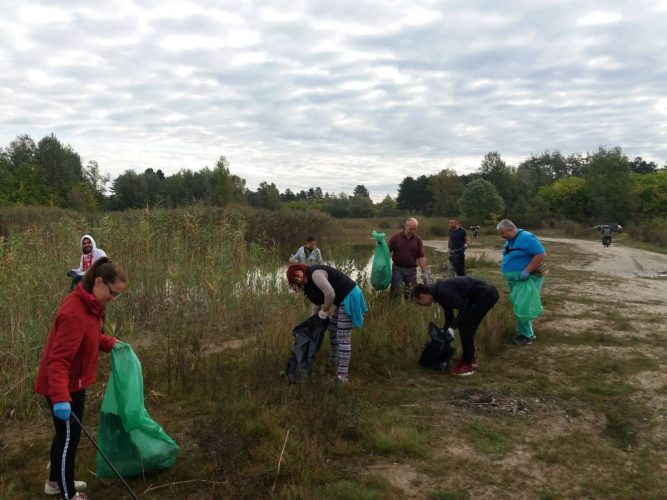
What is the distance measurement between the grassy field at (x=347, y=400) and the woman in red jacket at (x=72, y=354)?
55cm

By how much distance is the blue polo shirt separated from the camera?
20.1 feet

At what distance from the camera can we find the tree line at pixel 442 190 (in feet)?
114

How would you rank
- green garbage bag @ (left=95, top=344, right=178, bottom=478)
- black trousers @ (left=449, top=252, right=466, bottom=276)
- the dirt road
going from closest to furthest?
green garbage bag @ (left=95, top=344, right=178, bottom=478) < black trousers @ (left=449, top=252, right=466, bottom=276) < the dirt road

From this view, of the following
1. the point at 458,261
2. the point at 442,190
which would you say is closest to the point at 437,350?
the point at 458,261

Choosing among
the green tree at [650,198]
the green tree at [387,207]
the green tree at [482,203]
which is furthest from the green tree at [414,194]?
the green tree at [650,198]

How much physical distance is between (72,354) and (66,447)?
1.93 feet

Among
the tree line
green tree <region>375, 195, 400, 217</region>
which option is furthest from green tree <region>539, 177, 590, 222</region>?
green tree <region>375, 195, 400, 217</region>

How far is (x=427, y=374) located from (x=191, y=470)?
9.04 feet

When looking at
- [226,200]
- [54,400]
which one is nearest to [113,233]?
[54,400]

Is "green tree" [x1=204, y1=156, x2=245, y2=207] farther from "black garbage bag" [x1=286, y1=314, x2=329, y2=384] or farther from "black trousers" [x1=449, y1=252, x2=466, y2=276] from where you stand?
"black garbage bag" [x1=286, y1=314, x2=329, y2=384]

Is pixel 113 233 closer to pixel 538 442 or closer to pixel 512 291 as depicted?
pixel 512 291

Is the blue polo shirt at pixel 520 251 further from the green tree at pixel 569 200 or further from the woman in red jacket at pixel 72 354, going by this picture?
the green tree at pixel 569 200

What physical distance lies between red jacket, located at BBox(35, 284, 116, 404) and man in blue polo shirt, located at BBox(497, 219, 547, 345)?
186 inches

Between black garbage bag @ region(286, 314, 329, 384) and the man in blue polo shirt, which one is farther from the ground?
the man in blue polo shirt
